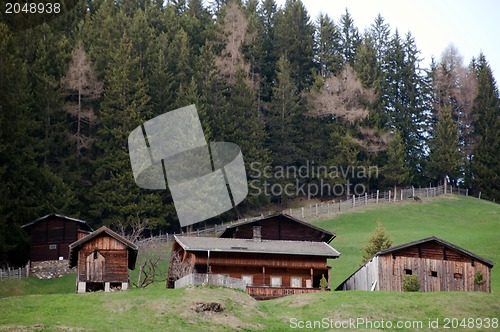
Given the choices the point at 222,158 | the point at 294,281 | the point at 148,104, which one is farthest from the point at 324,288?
the point at 148,104

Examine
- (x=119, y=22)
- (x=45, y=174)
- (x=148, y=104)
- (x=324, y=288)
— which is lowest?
(x=324, y=288)

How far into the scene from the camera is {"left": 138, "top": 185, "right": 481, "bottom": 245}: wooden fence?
84.1 m

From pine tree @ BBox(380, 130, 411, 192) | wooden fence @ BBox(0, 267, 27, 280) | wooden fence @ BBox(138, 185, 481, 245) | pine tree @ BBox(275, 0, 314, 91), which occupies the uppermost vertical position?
pine tree @ BBox(275, 0, 314, 91)

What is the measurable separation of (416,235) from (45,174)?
32.7 m

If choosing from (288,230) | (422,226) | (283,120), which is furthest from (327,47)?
(288,230)

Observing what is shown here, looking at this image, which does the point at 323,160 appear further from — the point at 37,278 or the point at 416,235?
the point at 37,278

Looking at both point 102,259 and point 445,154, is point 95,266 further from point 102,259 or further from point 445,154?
point 445,154

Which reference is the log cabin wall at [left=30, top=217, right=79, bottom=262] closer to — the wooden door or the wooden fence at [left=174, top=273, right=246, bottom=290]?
the wooden door

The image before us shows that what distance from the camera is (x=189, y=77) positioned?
338 ft

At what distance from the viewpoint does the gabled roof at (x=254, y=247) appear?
184 ft

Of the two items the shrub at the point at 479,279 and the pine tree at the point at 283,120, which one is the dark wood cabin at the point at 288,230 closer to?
the shrub at the point at 479,279

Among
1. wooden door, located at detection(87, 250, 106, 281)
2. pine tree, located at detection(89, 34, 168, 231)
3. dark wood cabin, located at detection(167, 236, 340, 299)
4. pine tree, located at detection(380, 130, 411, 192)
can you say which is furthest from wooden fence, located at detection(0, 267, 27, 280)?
pine tree, located at detection(380, 130, 411, 192)

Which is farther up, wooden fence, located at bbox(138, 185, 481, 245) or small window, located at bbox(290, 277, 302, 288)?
wooden fence, located at bbox(138, 185, 481, 245)

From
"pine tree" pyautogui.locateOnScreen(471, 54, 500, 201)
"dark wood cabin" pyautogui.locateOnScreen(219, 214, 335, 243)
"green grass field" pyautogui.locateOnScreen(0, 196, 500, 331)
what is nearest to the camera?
"green grass field" pyautogui.locateOnScreen(0, 196, 500, 331)
